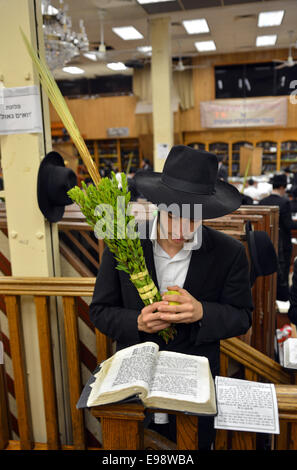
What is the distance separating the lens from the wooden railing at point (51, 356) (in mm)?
1763

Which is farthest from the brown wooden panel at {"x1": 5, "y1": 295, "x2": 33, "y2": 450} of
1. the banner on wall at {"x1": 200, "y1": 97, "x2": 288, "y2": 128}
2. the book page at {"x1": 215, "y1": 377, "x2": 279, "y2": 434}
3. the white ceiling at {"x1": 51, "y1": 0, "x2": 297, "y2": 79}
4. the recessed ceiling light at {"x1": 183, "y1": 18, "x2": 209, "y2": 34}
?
the banner on wall at {"x1": 200, "y1": 97, "x2": 288, "y2": 128}

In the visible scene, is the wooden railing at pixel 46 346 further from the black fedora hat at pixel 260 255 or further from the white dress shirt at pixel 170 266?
the black fedora hat at pixel 260 255

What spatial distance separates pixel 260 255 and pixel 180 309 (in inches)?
43.9

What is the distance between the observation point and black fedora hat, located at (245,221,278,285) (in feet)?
7.28

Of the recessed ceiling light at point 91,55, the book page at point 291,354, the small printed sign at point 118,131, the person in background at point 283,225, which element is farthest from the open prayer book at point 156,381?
the small printed sign at point 118,131

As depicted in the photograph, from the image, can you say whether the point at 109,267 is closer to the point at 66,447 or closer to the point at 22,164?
the point at 22,164

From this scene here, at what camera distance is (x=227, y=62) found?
12.9 meters

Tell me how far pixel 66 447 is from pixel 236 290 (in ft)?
4.32

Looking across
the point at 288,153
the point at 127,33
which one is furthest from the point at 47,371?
the point at 288,153

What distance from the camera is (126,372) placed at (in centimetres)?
101

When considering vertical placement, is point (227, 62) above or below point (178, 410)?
above

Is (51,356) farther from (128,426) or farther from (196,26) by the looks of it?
(196,26)

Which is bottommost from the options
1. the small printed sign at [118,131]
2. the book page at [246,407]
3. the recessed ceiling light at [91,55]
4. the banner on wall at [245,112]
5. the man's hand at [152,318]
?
the book page at [246,407]
